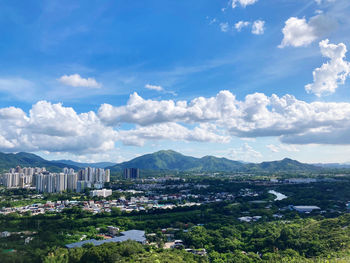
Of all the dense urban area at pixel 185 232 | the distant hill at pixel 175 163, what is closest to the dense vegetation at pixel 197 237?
the dense urban area at pixel 185 232

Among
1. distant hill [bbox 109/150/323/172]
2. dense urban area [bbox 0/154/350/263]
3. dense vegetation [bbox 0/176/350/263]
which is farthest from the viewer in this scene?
distant hill [bbox 109/150/323/172]

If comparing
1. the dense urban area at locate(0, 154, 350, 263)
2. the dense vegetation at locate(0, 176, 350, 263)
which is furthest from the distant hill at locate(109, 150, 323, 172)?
the dense vegetation at locate(0, 176, 350, 263)

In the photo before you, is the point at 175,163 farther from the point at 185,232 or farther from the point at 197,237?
the point at 197,237

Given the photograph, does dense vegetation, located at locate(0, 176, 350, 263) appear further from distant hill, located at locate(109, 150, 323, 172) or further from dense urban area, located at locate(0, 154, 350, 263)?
distant hill, located at locate(109, 150, 323, 172)

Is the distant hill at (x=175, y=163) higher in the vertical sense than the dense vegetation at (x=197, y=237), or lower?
higher

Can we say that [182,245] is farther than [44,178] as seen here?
No

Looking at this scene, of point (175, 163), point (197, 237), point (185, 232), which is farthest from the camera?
point (175, 163)

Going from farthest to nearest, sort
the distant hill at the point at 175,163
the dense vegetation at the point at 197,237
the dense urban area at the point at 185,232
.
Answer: the distant hill at the point at 175,163, the dense urban area at the point at 185,232, the dense vegetation at the point at 197,237

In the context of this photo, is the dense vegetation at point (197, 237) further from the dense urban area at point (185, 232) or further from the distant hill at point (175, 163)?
the distant hill at point (175, 163)

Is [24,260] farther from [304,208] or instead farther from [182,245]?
[304,208]

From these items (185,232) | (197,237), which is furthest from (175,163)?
(197,237)

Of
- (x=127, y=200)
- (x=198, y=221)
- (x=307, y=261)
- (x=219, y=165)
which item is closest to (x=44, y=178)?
(x=127, y=200)
